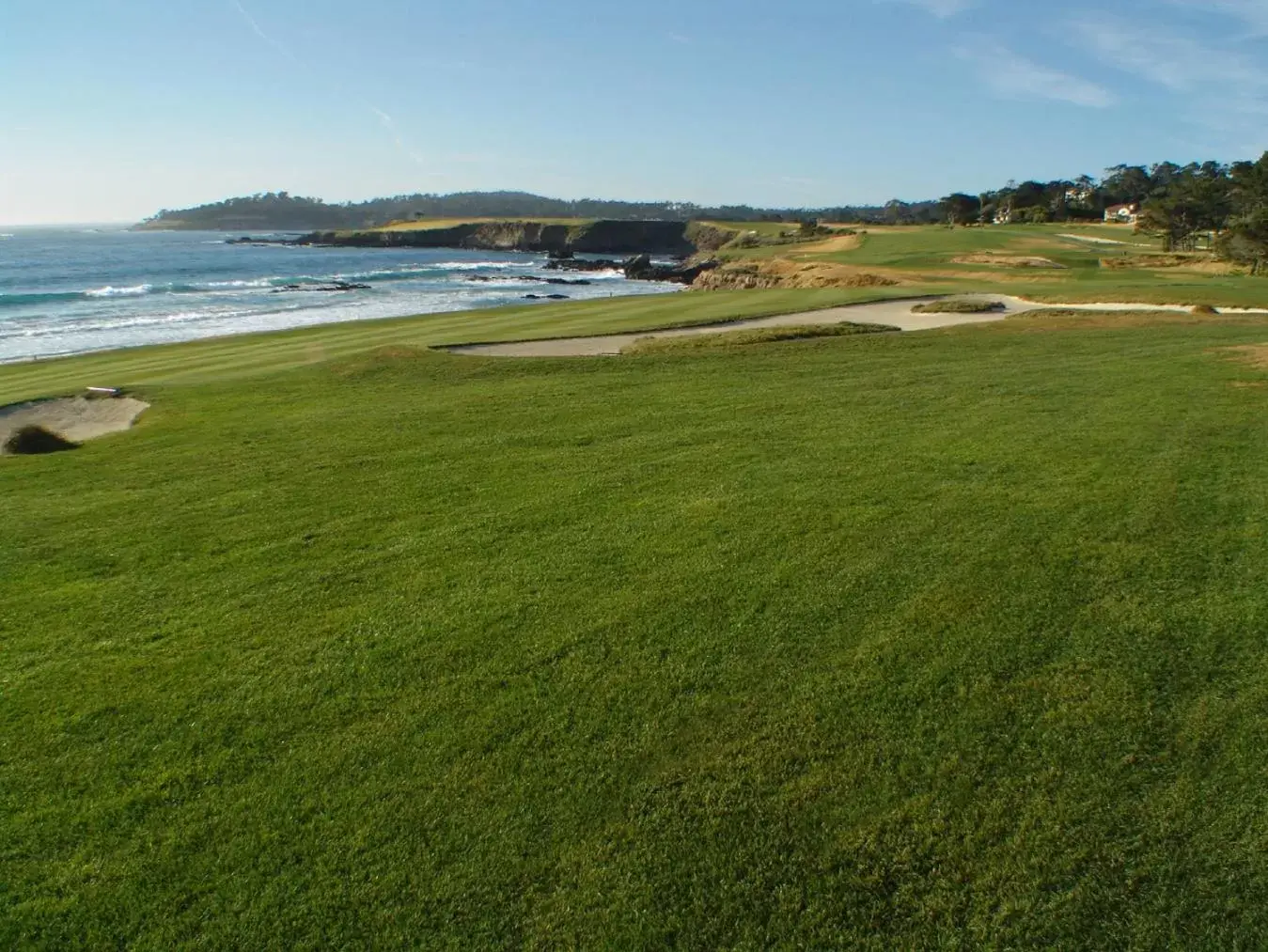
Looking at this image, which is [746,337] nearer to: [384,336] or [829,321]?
[829,321]

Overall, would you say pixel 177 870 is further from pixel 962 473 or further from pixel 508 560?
pixel 962 473

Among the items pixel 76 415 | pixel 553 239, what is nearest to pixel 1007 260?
pixel 76 415

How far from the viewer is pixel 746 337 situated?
21.0 meters

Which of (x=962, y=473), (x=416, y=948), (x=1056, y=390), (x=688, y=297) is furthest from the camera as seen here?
(x=688, y=297)

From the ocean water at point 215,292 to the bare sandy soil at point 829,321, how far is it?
21.0 metres

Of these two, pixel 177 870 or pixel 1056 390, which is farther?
pixel 1056 390

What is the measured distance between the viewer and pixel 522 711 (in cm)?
556

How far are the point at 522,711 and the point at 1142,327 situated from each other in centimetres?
2212

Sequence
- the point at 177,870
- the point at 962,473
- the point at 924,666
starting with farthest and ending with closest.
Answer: the point at 962,473 < the point at 924,666 < the point at 177,870

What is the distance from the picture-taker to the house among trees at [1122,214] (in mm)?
103938

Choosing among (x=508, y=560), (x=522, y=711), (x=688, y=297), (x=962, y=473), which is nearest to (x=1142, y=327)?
(x=962, y=473)

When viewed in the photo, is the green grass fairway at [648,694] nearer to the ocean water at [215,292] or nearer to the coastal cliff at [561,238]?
the ocean water at [215,292]

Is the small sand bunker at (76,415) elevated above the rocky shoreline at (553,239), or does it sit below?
below

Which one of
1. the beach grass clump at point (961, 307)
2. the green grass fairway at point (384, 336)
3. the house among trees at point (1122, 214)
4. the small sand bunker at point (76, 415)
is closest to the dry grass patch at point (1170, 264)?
the green grass fairway at point (384, 336)
